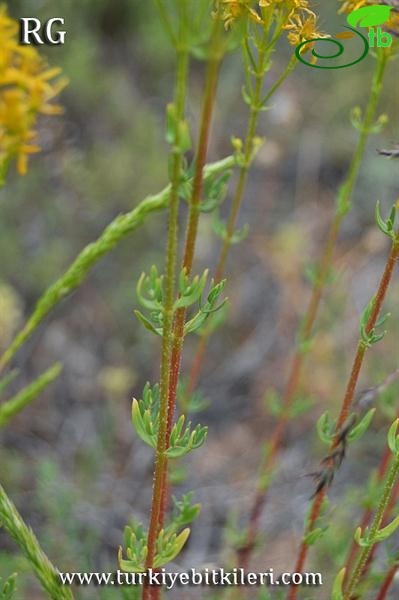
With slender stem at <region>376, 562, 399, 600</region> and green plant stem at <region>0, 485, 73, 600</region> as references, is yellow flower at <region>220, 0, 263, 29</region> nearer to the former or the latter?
green plant stem at <region>0, 485, 73, 600</region>

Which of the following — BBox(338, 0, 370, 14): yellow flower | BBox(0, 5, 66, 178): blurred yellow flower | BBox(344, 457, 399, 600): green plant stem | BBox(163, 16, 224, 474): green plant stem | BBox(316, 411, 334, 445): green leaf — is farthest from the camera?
BBox(316, 411, 334, 445): green leaf

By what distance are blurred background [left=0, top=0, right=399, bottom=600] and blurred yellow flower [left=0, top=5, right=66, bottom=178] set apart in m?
1.33

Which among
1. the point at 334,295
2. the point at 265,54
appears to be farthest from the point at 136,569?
the point at 334,295

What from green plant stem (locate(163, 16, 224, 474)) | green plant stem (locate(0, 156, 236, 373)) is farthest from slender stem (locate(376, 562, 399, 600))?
green plant stem (locate(0, 156, 236, 373))

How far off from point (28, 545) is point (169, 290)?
0.54 meters

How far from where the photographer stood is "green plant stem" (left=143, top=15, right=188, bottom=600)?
0.89 meters

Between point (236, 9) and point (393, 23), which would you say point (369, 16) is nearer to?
point (393, 23)

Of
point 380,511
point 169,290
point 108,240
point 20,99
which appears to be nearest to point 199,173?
point 169,290

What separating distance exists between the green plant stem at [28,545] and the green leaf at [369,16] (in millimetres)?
1040

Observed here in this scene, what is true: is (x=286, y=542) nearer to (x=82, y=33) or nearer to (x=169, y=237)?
(x=169, y=237)

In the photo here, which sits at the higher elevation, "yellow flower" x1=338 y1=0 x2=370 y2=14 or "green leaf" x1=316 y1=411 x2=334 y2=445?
"yellow flower" x1=338 y1=0 x2=370 y2=14

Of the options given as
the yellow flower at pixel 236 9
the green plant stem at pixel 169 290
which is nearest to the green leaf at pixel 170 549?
the green plant stem at pixel 169 290

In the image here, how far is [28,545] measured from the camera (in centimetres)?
124

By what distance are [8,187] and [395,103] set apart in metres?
2.20
